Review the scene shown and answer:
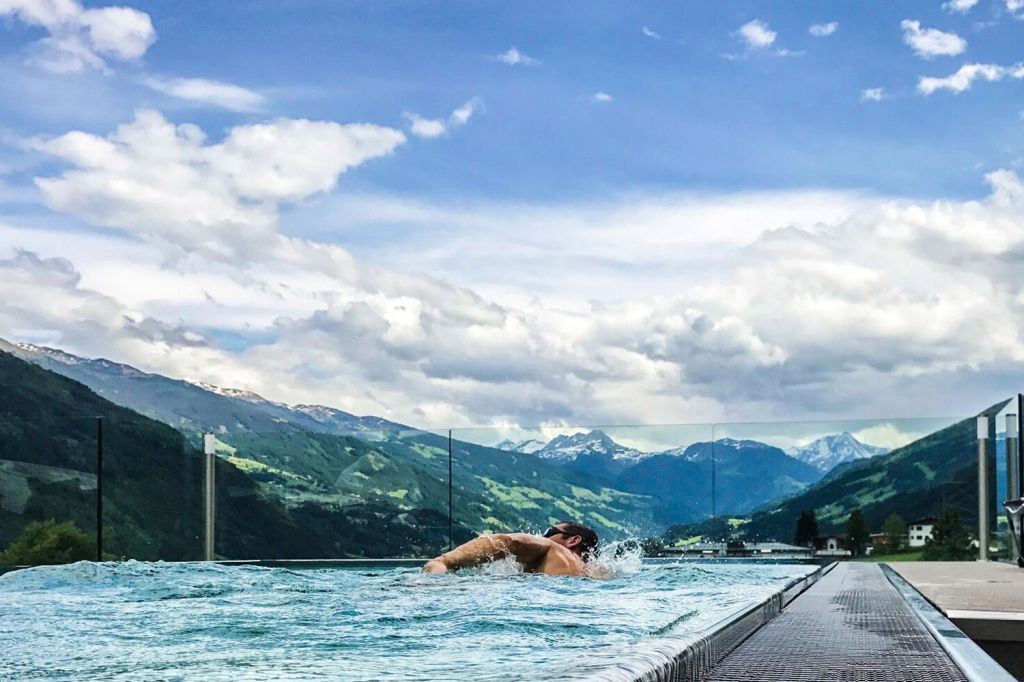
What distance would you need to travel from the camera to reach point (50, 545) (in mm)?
11180

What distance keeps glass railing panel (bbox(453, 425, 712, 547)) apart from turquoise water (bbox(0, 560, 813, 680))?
12.1 feet

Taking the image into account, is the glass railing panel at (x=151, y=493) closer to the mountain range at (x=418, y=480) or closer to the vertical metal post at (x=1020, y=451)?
the mountain range at (x=418, y=480)

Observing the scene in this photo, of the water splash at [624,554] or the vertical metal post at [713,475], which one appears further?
the vertical metal post at [713,475]

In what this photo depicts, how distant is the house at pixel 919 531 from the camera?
10.4 metres

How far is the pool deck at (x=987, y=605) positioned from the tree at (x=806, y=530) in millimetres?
3045

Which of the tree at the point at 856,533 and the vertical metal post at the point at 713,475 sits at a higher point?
the vertical metal post at the point at 713,475

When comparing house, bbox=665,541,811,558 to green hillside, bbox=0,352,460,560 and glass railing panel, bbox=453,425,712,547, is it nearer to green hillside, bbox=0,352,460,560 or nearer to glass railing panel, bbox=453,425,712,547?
glass railing panel, bbox=453,425,712,547

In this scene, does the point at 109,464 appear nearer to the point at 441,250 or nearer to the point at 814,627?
the point at 441,250

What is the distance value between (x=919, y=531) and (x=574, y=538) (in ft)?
15.0

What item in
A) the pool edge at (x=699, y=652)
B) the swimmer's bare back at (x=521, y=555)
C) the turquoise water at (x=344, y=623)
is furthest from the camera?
the swimmer's bare back at (x=521, y=555)

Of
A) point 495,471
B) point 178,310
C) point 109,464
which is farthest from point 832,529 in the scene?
point 178,310

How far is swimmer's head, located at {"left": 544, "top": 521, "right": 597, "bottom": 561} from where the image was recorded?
7.22 metres

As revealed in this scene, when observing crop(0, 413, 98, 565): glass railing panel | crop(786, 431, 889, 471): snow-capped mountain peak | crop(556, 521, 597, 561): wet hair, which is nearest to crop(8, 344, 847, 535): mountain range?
crop(786, 431, 889, 471): snow-capped mountain peak

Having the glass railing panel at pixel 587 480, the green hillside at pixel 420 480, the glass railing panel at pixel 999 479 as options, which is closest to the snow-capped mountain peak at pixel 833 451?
the glass railing panel at pixel 587 480
